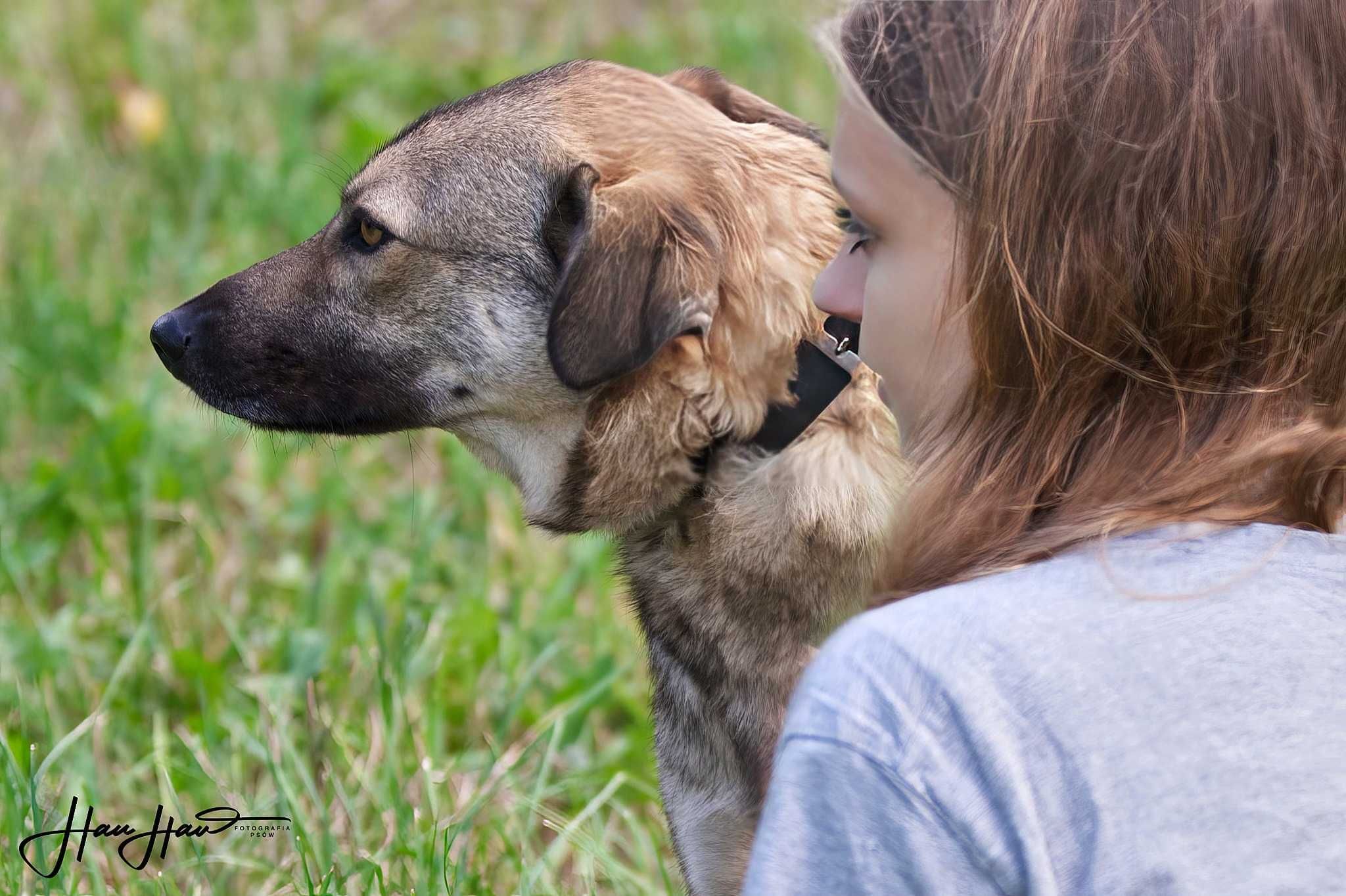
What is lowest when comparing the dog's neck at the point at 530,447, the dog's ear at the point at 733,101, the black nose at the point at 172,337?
the dog's neck at the point at 530,447

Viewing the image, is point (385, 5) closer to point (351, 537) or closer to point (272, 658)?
point (351, 537)

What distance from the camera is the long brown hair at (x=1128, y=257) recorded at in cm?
130

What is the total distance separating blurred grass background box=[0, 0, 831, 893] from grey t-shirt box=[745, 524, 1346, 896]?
1.06 m

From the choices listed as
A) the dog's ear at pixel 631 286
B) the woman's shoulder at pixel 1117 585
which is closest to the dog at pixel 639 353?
the dog's ear at pixel 631 286

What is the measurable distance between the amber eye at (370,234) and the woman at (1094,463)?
1.24 m

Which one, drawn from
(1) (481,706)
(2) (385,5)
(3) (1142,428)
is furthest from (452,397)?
(2) (385,5)

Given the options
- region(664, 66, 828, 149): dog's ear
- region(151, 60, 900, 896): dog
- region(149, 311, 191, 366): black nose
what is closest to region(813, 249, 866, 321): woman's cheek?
region(151, 60, 900, 896): dog

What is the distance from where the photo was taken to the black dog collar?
2.19 meters

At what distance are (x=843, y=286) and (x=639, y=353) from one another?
0.43 meters

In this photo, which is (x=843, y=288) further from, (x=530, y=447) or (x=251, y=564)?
(x=251, y=564)

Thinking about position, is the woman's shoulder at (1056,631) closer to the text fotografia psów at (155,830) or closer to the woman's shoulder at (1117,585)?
the woman's shoulder at (1117,585)

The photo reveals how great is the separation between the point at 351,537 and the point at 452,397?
5.17 feet

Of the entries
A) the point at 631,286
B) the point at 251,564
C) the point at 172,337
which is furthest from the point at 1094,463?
the point at 251,564

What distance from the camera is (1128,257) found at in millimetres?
1363
